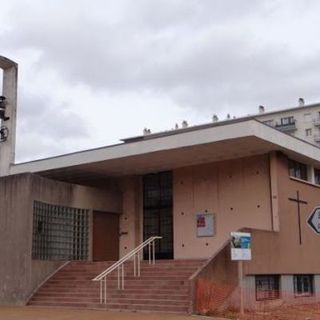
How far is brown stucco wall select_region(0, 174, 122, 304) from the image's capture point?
20578 millimetres

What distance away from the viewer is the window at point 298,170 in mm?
23541

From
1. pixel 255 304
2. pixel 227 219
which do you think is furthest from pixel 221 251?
pixel 227 219

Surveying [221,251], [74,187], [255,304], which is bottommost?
[255,304]

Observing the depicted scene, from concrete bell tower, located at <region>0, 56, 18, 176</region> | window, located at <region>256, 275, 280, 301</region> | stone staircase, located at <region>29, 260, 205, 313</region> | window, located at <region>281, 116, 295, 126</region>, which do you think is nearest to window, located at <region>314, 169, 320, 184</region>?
window, located at <region>256, 275, 280, 301</region>

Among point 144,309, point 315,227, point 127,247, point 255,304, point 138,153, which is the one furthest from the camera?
point 127,247

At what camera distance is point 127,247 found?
25.5m

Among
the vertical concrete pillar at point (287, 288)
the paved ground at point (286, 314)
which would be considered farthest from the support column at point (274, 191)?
the paved ground at point (286, 314)

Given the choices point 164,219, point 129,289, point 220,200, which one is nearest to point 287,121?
point 164,219

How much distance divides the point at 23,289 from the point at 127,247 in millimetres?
6059

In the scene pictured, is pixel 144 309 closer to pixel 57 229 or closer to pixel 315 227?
pixel 57 229

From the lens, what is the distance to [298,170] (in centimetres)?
2422

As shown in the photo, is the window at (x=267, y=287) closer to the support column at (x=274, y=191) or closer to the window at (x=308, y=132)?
the support column at (x=274, y=191)

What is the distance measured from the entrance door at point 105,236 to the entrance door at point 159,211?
1277mm

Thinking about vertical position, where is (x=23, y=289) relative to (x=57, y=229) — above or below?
below
